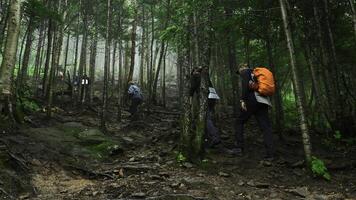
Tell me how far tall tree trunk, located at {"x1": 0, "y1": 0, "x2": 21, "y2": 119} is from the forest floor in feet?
3.16

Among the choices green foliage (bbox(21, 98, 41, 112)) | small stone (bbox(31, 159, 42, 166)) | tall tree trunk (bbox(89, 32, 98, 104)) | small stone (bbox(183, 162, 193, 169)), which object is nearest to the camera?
small stone (bbox(183, 162, 193, 169))

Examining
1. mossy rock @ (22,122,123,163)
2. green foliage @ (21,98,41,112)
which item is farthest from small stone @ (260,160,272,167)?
green foliage @ (21,98,41,112)

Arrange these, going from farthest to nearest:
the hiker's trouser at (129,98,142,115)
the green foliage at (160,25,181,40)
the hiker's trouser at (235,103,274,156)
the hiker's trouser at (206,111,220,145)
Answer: the hiker's trouser at (129,98,142,115)
the green foliage at (160,25,181,40)
the hiker's trouser at (206,111,220,145)
the hiker's trouser at (235,103,274,156)

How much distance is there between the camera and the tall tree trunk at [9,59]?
33.1ft

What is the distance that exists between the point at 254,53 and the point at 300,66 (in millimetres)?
2887

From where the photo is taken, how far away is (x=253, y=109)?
9094 millimetres

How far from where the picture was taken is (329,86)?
11148mm

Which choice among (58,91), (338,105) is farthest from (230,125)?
(58,91)

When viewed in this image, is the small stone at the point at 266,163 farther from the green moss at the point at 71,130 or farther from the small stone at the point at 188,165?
the green moss at the point at 71,130

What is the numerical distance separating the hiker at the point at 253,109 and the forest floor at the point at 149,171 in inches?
13.6

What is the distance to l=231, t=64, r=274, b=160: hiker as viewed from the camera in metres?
8.97

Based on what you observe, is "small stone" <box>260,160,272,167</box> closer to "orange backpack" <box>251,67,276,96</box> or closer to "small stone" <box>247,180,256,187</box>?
"small stone" <box>247,180,256,187</box>

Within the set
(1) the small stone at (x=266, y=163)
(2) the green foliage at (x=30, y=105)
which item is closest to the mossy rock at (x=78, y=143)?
(2) the green foliage at (x=30, y=105)

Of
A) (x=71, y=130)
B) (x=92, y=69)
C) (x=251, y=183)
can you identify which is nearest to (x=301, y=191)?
(x=251, y=183)
